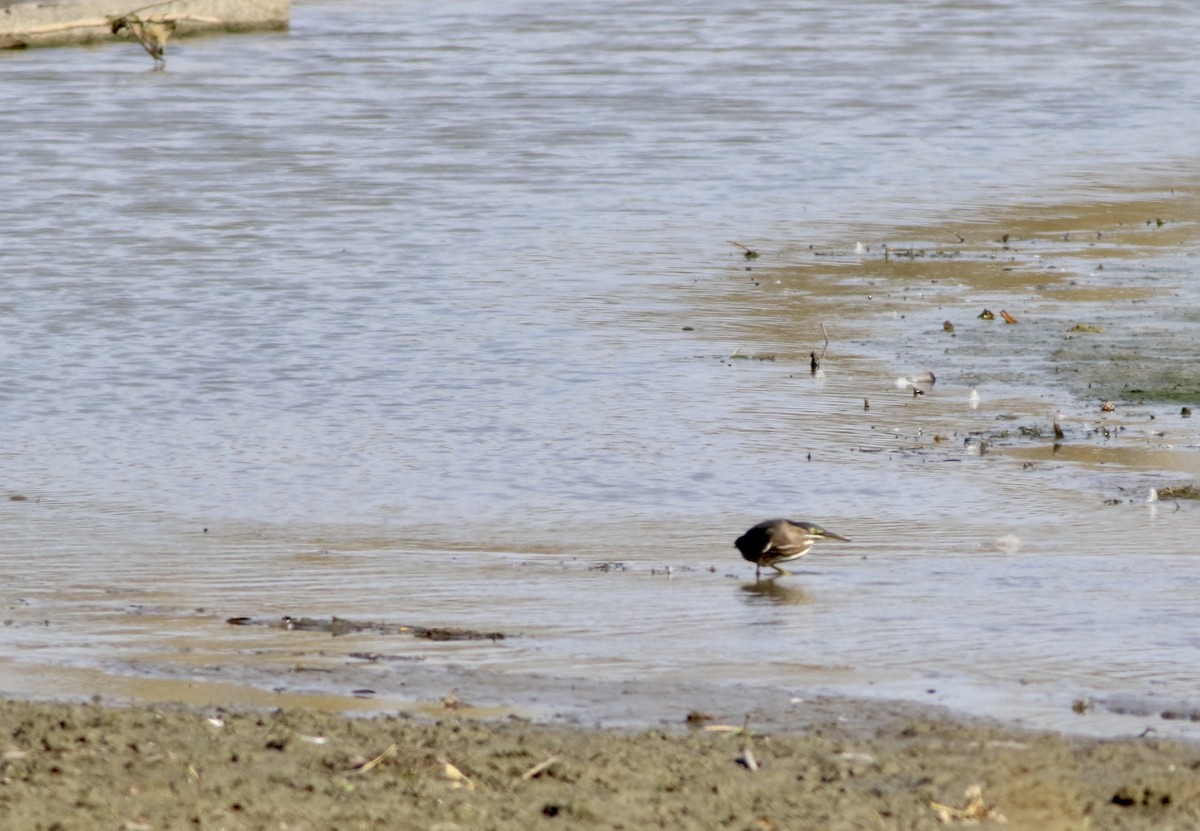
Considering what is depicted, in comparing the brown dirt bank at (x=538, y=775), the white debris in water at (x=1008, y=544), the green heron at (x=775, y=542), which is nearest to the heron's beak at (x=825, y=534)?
the green heron at (x=775, y=542)

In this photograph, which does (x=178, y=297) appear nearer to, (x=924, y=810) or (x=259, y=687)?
(x=259, y=687)

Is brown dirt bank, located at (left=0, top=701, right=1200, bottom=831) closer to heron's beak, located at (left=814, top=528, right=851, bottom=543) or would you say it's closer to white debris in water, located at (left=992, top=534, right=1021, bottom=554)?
heron's beak, located at (left=814, top=528, right=851, bottom=543)

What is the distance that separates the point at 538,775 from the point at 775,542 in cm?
237

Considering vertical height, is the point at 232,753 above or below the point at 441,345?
above

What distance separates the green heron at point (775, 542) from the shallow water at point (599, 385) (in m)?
0.15

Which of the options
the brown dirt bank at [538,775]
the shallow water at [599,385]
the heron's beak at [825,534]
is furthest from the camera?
the heron's beak at [825,534]

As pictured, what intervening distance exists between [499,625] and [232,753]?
1.69 metres

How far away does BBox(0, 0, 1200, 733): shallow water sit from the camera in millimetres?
7023

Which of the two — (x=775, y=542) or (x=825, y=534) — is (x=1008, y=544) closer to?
(x=825, y=534)

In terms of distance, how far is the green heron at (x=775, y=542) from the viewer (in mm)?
7531

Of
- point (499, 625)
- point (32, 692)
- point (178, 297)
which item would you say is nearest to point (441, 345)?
point (178, 297)

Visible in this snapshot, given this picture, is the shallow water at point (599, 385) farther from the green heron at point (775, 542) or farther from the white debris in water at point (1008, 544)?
the green heron at point (775, 542)

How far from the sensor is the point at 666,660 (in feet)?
22.0

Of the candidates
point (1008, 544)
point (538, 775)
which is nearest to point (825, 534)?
point (1008, 544)
